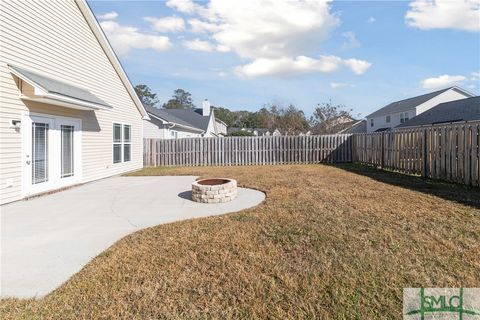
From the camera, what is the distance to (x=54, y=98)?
A: 7.02 meters

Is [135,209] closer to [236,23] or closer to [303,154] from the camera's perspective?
[236,23]

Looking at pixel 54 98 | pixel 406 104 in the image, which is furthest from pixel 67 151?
pixel 406 104

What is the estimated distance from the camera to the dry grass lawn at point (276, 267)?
257 cm

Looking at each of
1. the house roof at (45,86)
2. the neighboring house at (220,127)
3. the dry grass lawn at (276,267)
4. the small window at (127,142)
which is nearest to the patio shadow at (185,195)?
the dry grass lawn at (276,267)

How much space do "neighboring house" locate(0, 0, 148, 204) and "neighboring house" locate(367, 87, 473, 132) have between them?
33816mm

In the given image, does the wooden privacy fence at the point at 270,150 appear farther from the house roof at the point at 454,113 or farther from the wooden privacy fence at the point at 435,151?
the house roof at the point at 454,113

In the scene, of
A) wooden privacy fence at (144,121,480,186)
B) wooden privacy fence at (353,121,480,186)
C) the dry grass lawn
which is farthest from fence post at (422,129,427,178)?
the dry grass lawn

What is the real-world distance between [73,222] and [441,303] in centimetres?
542

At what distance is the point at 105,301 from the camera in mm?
2676

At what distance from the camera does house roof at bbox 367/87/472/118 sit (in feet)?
111

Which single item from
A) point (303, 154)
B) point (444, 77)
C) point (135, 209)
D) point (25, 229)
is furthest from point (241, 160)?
point (444, 77)

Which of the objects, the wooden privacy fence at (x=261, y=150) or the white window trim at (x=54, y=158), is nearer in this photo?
the white window trim at (x=54, y=158)

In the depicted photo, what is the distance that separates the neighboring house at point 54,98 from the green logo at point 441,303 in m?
7.69

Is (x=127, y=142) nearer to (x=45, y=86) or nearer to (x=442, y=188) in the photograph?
(x=45, y=86)
